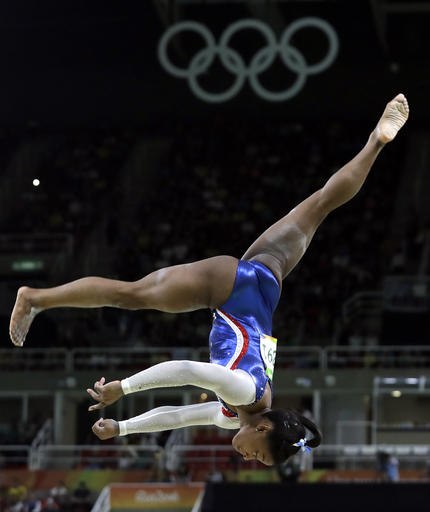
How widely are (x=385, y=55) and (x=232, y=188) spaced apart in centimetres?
462

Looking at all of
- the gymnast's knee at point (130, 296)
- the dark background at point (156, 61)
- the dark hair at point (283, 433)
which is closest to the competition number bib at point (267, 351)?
the dark hair at point (283, 433)

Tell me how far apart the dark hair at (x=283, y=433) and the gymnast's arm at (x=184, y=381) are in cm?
30

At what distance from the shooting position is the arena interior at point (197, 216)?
64.4 ft

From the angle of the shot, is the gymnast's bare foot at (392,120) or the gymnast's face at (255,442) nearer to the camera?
the gymnast's face at (255,442)

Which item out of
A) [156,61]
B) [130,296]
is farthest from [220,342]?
[156,61]

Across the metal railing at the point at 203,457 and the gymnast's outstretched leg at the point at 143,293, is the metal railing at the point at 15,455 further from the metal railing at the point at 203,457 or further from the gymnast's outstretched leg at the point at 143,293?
the gymnast's outstretched leg at the point at 143,293

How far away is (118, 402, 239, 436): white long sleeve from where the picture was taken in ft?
25.6

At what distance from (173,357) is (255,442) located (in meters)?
14.0

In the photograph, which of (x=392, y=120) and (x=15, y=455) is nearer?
(x=392, y=120)

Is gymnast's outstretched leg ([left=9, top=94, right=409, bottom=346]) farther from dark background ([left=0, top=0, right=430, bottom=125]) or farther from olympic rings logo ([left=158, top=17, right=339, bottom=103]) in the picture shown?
dark background ([left=0, top=0, right=430, bottom=125])

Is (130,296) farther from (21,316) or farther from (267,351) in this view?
(267,351)

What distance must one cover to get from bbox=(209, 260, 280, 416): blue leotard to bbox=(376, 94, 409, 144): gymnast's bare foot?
135 centimetres

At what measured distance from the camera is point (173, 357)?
21.4 metres

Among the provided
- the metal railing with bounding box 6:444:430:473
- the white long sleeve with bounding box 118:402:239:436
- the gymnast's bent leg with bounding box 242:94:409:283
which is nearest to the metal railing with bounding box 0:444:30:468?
the metal railing with bounding box 6:444:430:473
